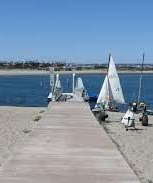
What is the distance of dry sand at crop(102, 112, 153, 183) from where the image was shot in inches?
571

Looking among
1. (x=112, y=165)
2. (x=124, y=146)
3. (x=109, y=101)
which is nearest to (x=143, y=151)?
(x=124, y=146)

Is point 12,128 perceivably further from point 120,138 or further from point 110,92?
point 110,92

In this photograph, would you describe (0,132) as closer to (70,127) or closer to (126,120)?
(70,127)

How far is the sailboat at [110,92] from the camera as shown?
1304 inches

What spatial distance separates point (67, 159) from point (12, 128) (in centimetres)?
1175

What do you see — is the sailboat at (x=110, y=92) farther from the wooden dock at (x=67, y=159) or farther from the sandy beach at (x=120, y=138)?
the wooden dock at (x=67, y=159)

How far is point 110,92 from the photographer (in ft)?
111

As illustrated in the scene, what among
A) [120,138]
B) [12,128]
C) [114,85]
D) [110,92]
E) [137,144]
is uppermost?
[114,85]

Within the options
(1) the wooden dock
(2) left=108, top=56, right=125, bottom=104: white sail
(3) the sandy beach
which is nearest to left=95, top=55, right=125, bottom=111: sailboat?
(2) left=108, top=56, right=125, bottom=104: white sail

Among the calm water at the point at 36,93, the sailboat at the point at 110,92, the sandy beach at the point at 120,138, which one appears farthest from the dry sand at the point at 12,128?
the calm water at the point at 36,93

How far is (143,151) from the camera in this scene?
18.4 m

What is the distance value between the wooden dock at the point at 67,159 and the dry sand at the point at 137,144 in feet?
2.53

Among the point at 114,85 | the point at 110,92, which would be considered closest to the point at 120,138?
the point at 110,92

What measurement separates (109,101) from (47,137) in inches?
660
